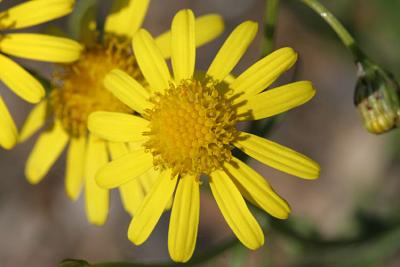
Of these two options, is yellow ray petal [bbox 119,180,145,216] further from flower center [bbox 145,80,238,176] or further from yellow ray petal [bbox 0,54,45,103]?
yellow ray petal [bbox 0,54,45,103]

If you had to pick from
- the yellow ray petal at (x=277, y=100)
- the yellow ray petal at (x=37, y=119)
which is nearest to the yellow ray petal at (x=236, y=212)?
the yellow ray petal at (x=277, y=100)

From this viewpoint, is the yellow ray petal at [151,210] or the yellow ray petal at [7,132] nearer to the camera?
the yellow ray petal at [151,210]

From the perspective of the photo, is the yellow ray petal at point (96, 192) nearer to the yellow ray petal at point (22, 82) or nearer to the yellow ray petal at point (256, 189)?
the yellow ray petal at point (22, 82)

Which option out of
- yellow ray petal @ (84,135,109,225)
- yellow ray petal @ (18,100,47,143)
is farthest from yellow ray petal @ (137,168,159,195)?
yellow ray petal @ (18,100,47,143)

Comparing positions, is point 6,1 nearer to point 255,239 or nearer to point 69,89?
point 69,89

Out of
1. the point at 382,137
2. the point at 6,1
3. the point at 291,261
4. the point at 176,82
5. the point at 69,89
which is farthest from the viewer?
the point at 6,1

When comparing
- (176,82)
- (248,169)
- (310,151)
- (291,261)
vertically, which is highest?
(176,82)

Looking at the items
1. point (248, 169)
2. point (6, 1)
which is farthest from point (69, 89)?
point (6, 1)
